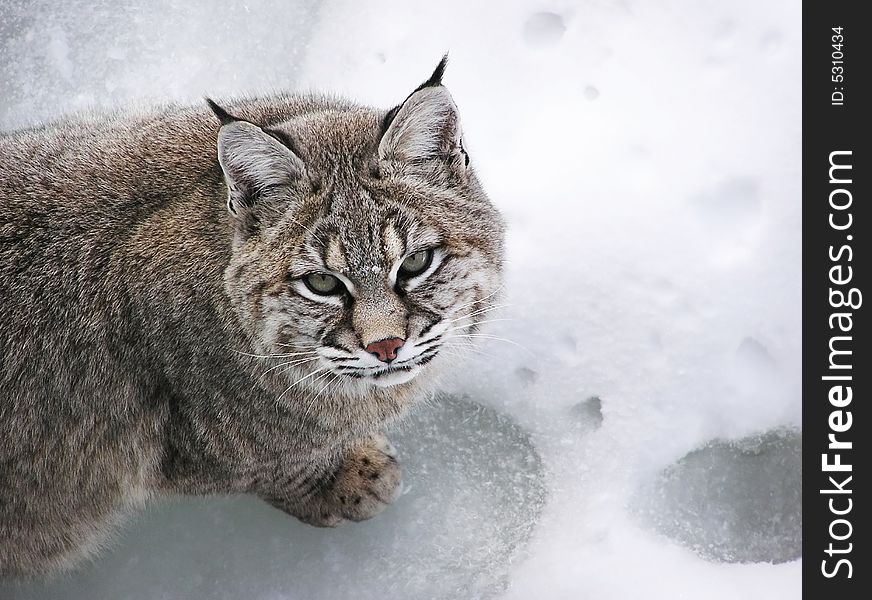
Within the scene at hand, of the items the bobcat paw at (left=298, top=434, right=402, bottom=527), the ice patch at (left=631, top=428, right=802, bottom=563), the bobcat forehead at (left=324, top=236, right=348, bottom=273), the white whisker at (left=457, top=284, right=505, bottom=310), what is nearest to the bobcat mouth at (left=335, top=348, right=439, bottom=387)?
the white whisker at (left=457, top=284, right=505, bottom=310)

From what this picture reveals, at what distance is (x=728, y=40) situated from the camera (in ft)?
12.6

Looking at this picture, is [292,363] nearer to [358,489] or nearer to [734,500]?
[358,489]

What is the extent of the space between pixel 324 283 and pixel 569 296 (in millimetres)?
1245

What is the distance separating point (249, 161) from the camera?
2.61 m

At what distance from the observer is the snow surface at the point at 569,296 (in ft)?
11.4

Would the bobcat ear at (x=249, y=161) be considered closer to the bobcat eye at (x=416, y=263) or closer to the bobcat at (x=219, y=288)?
the bobcat at (x=219, y=288)

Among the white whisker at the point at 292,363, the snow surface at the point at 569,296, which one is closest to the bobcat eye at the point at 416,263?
the white whisker at the point at 292,363

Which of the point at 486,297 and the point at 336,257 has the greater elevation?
the point at 336,257

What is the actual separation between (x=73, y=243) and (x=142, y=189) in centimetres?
23
